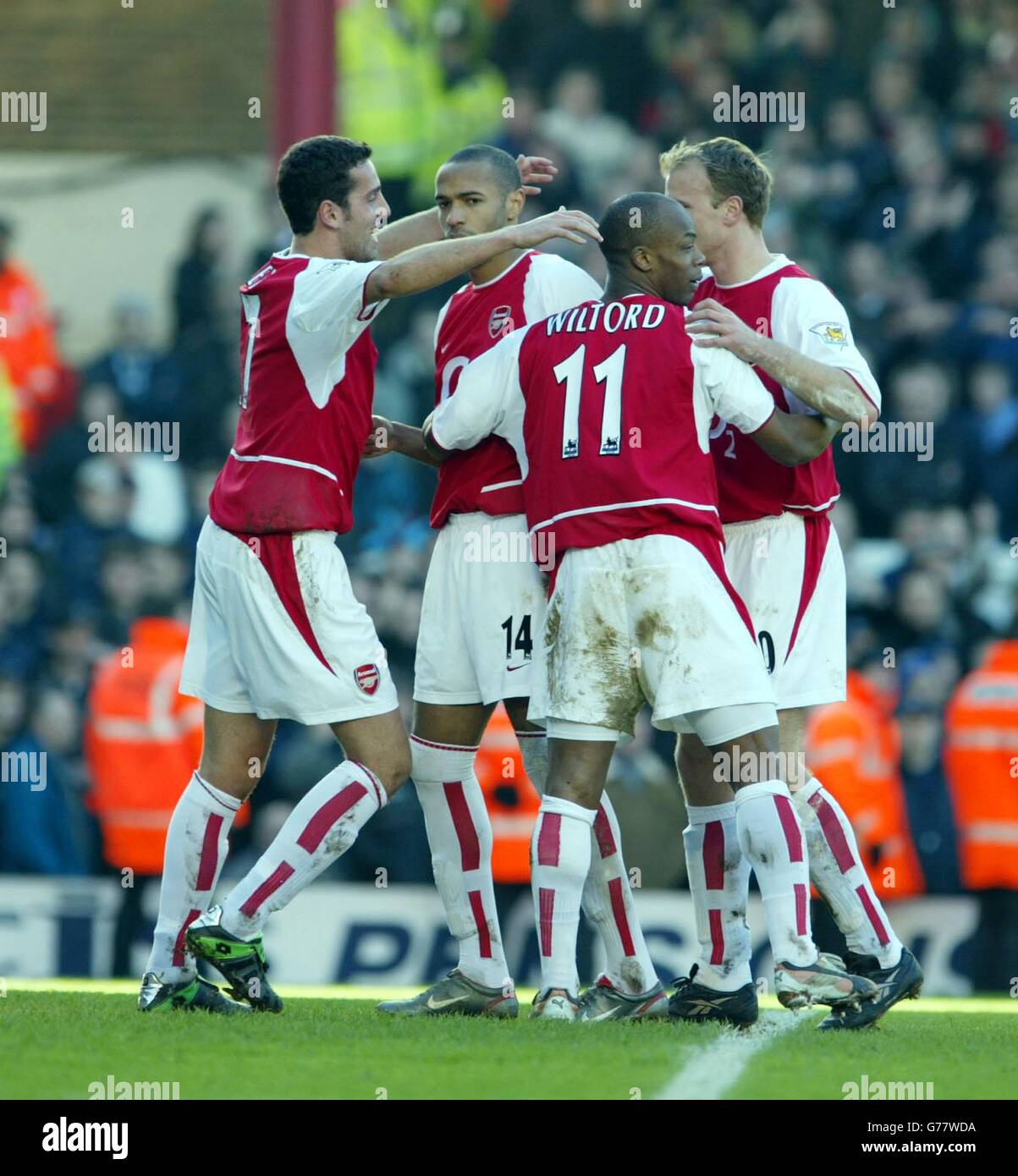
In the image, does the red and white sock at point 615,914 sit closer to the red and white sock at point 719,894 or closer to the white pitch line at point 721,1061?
the red and white sock at point 719,894

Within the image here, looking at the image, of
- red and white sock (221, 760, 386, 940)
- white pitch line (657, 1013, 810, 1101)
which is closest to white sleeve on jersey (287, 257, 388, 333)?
red and white sock (221, 760, 386, 940)

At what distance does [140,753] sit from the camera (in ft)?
30.7

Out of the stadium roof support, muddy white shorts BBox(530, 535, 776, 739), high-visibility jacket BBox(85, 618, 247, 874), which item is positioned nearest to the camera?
muddy white shorts BBox(530, 535, 776, 739)

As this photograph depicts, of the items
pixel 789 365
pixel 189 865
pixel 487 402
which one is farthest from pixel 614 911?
pixel 789 365

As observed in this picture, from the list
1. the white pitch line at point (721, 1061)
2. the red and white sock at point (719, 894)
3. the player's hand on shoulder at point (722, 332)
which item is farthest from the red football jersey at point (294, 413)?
the white pitch line at point (721, 1061)

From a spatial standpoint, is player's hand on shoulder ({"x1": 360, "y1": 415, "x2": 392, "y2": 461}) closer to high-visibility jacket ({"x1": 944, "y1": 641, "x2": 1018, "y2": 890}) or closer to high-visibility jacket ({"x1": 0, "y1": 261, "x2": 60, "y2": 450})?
high-visibility jacket ({"x1": 944, "y1": 641, "x2": 1018, "y2": 890})

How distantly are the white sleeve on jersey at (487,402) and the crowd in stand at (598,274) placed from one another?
3790 millimetres

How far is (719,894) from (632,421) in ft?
4.59

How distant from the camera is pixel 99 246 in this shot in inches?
546

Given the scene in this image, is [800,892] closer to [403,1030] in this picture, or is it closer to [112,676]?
[403,1030]

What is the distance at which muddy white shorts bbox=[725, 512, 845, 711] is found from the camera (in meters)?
5.71

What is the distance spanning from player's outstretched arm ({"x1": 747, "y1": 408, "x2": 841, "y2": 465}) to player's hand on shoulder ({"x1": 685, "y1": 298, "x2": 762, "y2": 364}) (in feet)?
0.59

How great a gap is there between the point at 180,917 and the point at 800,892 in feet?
5.95

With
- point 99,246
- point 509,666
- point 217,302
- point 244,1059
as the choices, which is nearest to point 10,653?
point 217,302
